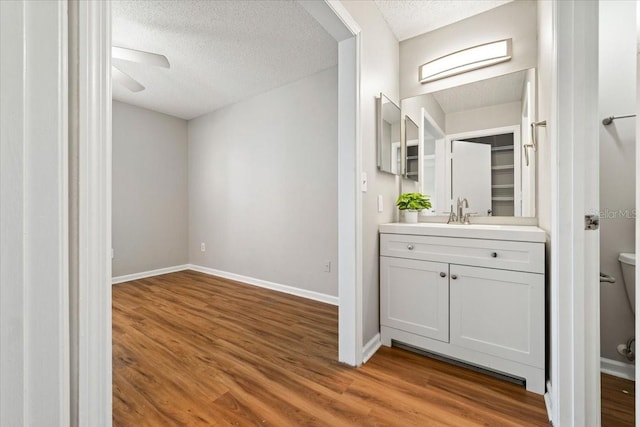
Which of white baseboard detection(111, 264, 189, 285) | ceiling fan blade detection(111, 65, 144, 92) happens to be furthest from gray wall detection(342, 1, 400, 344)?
white baseboard detection(111, 264, 189, 285)

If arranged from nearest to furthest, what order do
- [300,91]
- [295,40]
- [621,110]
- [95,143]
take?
[95,143]
[621,110]
[295,40]
[300,91]

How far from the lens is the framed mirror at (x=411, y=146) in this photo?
2349mm

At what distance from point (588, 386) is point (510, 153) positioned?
4.80 feet

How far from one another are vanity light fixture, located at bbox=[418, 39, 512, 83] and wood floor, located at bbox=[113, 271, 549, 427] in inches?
84.3

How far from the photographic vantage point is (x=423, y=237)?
6.02 feet

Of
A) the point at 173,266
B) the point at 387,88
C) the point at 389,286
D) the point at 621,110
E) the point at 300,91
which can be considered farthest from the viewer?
the point at 173,266

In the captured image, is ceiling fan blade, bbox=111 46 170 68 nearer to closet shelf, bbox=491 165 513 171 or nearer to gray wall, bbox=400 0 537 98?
gray wall, bbox=400 0 537 98

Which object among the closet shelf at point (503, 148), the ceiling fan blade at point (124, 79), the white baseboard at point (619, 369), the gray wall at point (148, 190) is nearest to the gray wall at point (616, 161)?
the white baseboard at point (619, 369)

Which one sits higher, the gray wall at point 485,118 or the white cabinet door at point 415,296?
the gray wall at point 485,118

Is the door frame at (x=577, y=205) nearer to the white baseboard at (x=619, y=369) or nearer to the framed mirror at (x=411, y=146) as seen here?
the white baseboard at (x=619, y=369)

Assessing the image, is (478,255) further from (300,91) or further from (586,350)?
(300,91)

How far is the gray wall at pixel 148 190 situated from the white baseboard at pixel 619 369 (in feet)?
15.7

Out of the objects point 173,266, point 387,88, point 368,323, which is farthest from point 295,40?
point 173,266

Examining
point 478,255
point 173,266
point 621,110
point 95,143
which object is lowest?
point 173,266
